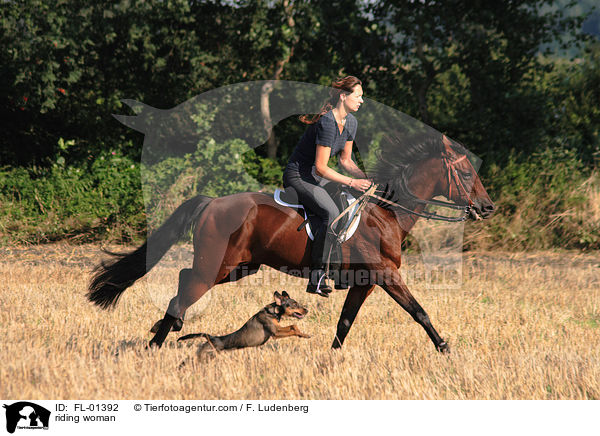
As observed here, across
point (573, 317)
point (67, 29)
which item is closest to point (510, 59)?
point (573, 317)

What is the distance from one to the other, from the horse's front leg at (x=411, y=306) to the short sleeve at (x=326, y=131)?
131 centimetres

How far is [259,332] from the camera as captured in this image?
5.13 meters

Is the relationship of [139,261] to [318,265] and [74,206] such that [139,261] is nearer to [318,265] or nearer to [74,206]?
[318,265]

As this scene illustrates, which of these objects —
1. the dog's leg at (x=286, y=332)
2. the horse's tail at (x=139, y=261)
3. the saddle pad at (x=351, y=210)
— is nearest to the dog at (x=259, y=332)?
the dog's leg at (x=286, y=332)

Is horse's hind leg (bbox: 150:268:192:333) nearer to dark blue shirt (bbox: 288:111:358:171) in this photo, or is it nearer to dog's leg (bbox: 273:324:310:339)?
dog's leg (bbox: 273:324:310:339)

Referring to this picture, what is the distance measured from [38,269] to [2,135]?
7918 mm

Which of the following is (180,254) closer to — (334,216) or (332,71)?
(334,216)

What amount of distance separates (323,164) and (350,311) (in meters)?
1.48

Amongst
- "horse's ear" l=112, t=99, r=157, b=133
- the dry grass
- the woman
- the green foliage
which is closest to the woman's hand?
the woman

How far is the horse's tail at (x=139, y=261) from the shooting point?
17.7 feet

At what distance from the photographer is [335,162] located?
11844mm

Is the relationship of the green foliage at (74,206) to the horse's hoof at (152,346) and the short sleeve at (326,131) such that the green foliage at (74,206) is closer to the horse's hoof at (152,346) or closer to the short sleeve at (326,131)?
the horse's hoof at (152,346)

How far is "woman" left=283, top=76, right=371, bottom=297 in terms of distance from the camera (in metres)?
4.97
